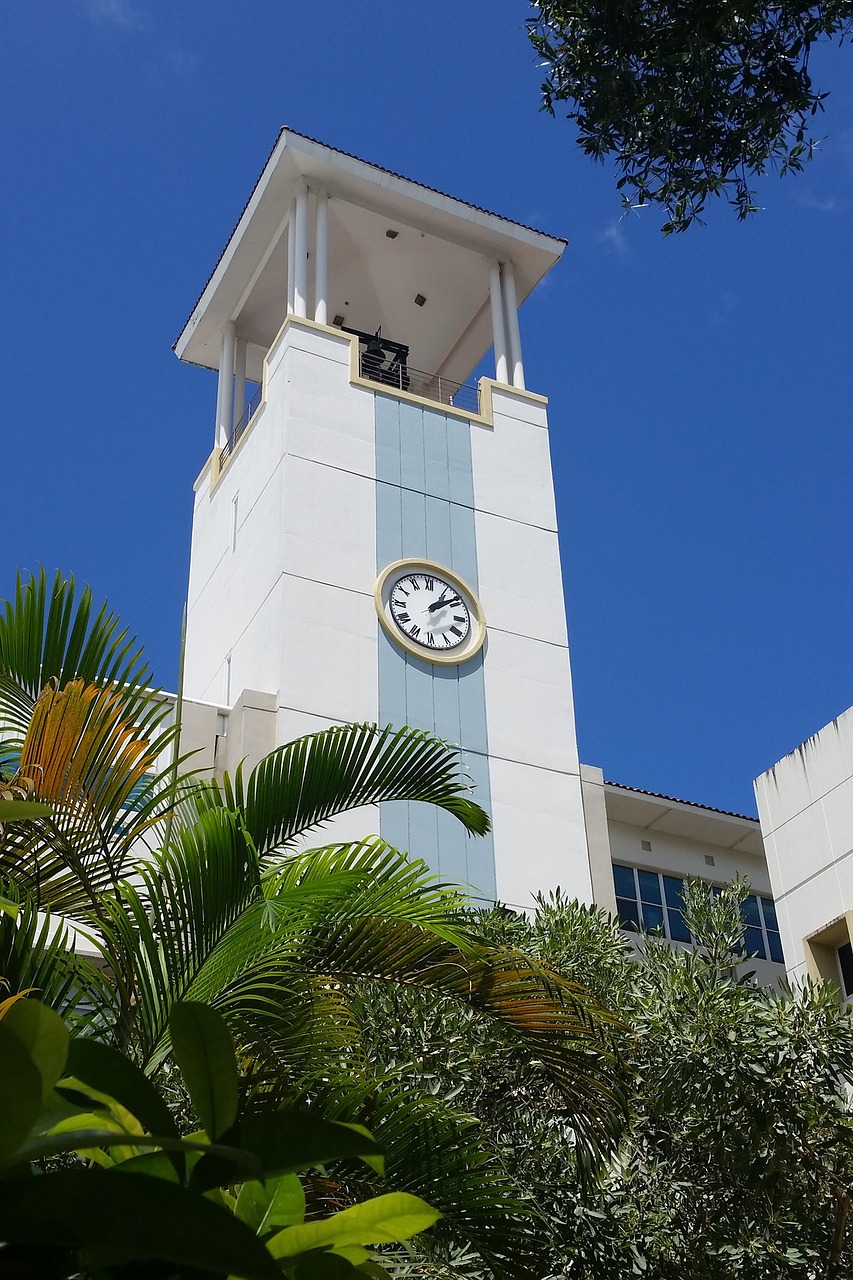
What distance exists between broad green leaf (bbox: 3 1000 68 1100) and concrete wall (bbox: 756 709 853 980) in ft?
65.5

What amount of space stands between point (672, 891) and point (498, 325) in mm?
11322

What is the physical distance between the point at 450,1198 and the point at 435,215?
2482 centimetres

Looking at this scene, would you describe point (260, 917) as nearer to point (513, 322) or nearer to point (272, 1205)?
point (272, 1205)

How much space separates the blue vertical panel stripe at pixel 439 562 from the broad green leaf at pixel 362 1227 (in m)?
18.1

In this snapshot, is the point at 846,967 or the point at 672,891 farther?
the point at 672,891

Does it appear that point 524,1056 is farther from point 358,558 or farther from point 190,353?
point 190,353

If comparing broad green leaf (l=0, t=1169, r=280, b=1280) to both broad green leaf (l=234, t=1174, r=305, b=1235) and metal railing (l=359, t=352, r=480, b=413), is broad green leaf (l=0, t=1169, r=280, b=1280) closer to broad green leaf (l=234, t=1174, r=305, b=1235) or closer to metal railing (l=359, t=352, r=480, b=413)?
broad green leaf (l=234, t=1174, r=305, b=1235)

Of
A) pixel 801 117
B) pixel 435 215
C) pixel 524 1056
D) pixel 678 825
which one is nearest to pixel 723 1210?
pixel 524 1056

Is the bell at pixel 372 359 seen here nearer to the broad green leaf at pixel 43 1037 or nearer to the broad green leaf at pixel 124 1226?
the broad green leaf at pixel 43 1037

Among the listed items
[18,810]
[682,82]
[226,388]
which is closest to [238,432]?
[226,388]

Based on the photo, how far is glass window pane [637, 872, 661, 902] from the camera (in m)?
26.9

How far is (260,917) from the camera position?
6.21m

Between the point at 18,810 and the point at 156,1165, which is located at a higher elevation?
the point at 18,810

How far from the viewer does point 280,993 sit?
6801 mm
